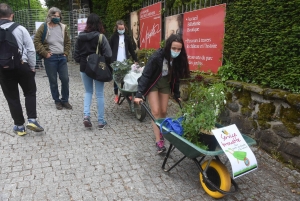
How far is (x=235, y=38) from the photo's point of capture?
13.5ft

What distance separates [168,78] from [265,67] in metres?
1.36

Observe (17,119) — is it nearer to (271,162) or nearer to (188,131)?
(188,131)

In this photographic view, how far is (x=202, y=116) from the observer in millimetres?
2740

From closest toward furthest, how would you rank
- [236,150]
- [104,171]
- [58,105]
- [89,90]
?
[236,150] < [104,171] < [89,90] < [58,105]

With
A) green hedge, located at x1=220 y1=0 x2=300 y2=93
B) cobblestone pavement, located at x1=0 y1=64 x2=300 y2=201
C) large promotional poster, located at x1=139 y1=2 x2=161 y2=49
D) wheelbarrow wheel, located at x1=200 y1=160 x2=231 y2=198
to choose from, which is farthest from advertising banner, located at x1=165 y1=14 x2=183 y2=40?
wheelbarrow wheel, located at x1=200 y1=160 x2=231 y2=198

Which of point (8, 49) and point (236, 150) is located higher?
point (8, 49)

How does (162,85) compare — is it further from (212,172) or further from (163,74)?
(212,172)

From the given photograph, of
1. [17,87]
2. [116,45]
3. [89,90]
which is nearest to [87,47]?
[89,90]

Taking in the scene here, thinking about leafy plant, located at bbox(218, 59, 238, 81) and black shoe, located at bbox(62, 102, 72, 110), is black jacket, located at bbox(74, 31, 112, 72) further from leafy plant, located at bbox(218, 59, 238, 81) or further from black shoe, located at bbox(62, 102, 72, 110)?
leafy plant, located at bbox(218, 59, 238, 81)

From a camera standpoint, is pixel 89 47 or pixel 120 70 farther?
pixel 120 70

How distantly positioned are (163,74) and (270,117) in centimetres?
161

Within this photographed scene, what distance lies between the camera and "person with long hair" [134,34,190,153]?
330cm

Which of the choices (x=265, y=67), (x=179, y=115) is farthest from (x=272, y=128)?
(x=179, y=115)

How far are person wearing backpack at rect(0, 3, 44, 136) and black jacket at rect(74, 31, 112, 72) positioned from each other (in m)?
0.73
